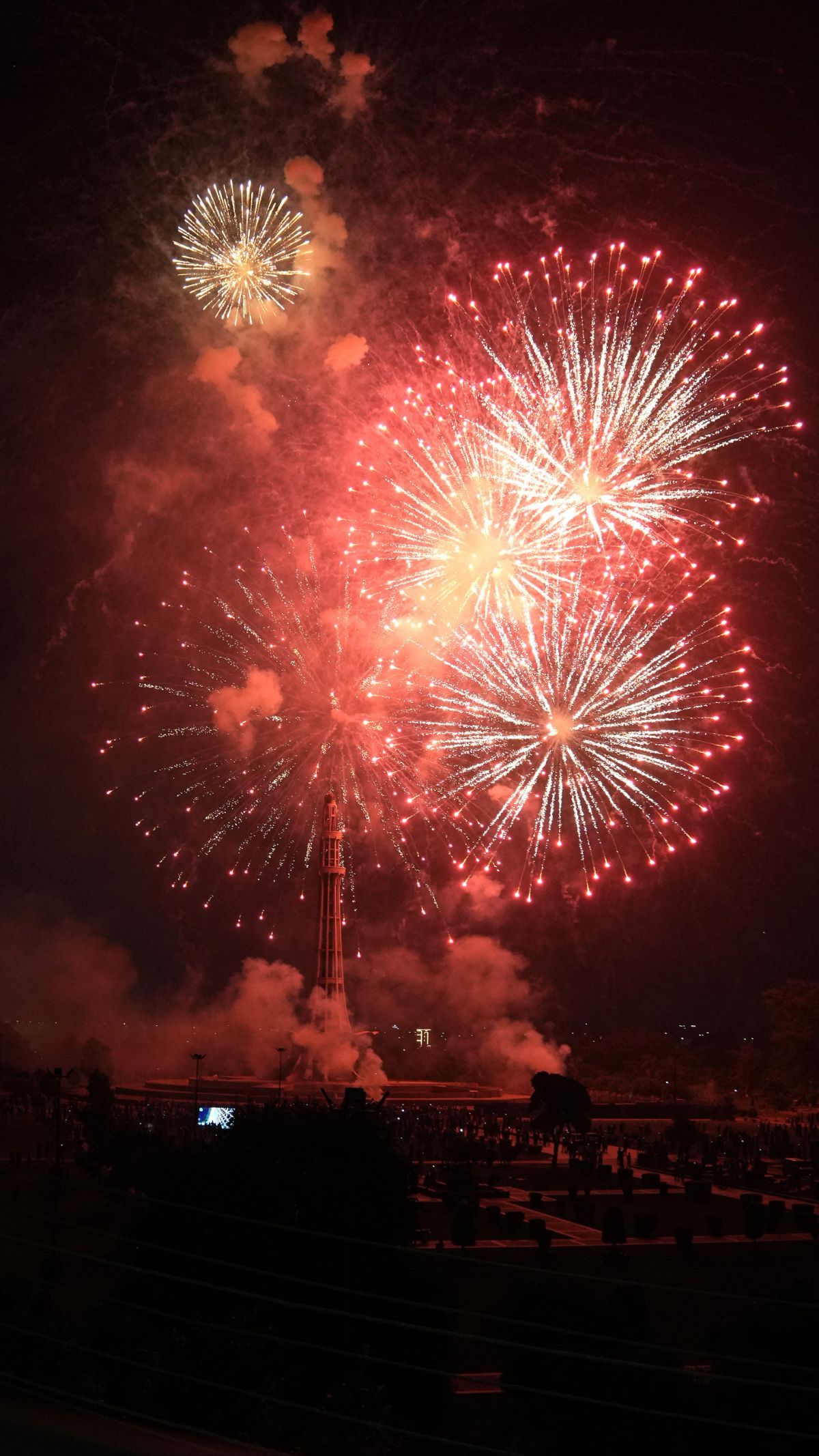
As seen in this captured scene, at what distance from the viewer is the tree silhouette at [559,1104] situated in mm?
40906

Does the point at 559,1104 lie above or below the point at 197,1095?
above

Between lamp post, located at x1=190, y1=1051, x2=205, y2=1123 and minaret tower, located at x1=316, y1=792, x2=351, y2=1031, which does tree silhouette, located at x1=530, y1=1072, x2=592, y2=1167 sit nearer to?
lamp post, located at x1=190, y1=1051, x2=205, y2=1123

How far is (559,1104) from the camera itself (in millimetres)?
41125

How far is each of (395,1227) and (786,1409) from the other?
827 cm

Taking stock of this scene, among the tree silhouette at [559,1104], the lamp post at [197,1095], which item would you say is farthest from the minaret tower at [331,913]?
the tree silhouette at [559,1104]

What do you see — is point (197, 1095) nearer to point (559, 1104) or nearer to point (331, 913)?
point (559, 1104)

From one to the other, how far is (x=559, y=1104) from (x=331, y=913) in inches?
1002

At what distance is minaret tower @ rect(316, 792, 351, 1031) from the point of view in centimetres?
6303

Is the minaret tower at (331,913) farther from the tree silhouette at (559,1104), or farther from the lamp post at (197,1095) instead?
the tree silhouette at (559,1104)

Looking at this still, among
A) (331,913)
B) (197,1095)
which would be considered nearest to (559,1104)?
(197,1095)

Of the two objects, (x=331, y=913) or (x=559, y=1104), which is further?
(x=331, y=913)

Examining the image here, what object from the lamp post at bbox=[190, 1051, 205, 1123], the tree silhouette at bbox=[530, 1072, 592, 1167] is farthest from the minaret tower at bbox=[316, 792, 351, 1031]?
the tree silhouette at bbox=[530, 1072, 592, 1167]

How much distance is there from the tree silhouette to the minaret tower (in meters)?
21.5

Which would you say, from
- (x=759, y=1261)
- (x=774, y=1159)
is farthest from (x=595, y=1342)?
(x=774, y=1159)
